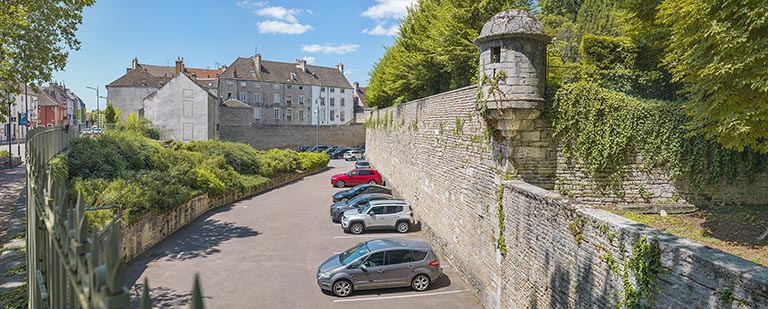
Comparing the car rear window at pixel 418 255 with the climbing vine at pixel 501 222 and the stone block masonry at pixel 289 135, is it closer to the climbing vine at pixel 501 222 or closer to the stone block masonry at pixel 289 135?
the climbing vine at pixel 501 222

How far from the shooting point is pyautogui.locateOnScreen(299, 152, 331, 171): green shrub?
38.6 metres

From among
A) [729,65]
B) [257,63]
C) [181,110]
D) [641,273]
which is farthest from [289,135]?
[641,273]

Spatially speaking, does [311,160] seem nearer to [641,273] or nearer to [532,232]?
[532,232]

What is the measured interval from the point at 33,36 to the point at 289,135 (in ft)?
129

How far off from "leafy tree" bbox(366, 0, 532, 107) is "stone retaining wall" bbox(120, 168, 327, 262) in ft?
45.3

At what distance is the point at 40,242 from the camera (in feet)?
10.2

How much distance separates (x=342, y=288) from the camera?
1300cm

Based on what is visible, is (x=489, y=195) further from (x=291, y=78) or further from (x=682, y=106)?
(x=291, y=78)

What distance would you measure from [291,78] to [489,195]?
202ft

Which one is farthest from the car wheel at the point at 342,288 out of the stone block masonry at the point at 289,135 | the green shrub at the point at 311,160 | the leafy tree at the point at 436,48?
the stone block masonry at the point at 289,135

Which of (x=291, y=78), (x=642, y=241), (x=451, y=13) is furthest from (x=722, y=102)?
(x=291, y=78)

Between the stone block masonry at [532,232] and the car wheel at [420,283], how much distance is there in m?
1.33

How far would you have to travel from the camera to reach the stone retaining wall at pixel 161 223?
1547 cm

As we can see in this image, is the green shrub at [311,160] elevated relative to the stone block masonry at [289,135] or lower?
lower
